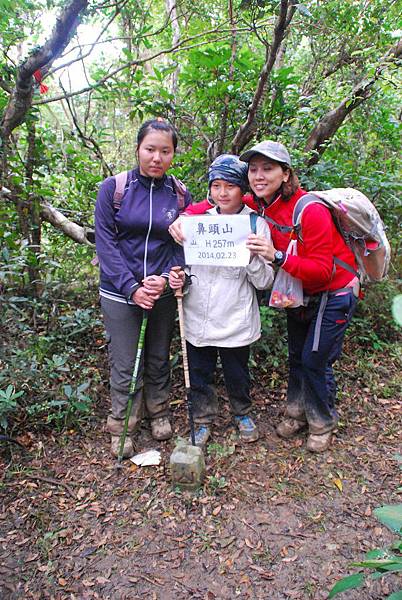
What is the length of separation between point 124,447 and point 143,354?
754mm

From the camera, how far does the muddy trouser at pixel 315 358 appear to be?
3086 millimetres

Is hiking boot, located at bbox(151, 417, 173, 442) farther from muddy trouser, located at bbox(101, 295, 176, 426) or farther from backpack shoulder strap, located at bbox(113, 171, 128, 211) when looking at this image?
backpack shoulder strap, located at bbox(113, 171, 128, 211)

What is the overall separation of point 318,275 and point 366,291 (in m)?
2.88

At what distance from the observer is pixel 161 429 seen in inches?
145

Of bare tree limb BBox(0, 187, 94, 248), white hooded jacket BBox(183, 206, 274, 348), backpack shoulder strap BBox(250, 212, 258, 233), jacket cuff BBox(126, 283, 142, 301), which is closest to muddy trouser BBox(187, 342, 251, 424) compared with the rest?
white hooded jacket BBox(183, 206, 274, 348)

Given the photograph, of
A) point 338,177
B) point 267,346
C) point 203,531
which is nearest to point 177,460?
point 203,531

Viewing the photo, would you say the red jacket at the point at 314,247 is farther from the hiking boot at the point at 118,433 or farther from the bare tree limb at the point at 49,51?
the bare tree limb at the point at 49,51

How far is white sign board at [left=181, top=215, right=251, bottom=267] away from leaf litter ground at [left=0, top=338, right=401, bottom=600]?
159 centimetres

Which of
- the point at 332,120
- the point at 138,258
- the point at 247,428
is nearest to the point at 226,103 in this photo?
the point at 332,120

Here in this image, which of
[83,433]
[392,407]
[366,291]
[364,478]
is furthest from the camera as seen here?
[366,291]

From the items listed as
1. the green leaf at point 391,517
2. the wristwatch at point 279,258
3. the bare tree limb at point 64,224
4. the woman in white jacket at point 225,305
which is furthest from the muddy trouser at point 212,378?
the green leaf at point 391,517

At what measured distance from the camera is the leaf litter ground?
2.53 meters

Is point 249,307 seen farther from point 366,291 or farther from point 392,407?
point 366,291

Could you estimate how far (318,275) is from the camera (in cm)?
287
